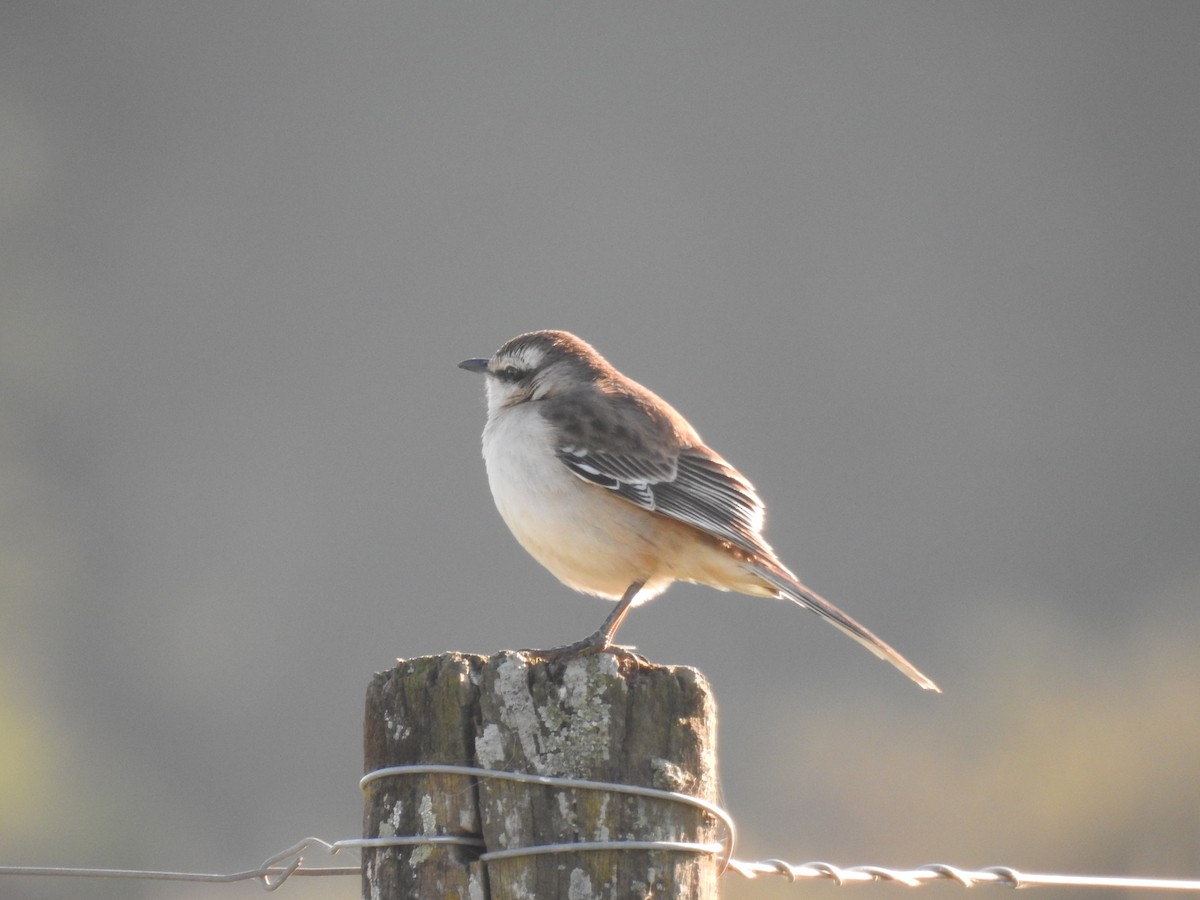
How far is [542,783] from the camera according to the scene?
3604mm

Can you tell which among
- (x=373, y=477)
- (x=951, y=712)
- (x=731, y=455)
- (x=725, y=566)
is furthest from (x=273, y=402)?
(x=725, y=566)

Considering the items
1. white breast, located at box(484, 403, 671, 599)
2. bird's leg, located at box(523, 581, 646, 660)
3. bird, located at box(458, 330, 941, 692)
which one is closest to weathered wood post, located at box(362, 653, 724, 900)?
bird's leg, located at box(523, 581, 646, 660)

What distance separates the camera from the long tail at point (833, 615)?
582 cm

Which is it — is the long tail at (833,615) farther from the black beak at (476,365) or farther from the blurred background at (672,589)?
the blurred background at (672,589)

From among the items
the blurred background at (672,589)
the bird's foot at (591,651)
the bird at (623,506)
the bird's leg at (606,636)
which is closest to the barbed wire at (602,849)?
the bird's foot at (591,651)

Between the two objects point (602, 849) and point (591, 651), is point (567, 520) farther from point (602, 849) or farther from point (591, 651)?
point (602, 849)

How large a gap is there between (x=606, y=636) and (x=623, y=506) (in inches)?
27.2

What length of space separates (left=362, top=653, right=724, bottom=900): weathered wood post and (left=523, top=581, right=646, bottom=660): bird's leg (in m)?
0.92

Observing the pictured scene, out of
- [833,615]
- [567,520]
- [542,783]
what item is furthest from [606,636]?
[542,783]

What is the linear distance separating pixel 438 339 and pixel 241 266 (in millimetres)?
68405

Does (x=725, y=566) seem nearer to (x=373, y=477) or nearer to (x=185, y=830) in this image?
(x=185, y=830)

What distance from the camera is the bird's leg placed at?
5.01 metres

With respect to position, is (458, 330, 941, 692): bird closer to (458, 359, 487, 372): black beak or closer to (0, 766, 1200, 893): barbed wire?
(458, 359, 487, 372): black beak

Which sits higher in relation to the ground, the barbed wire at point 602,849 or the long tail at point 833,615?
the long tail at point 833,615
